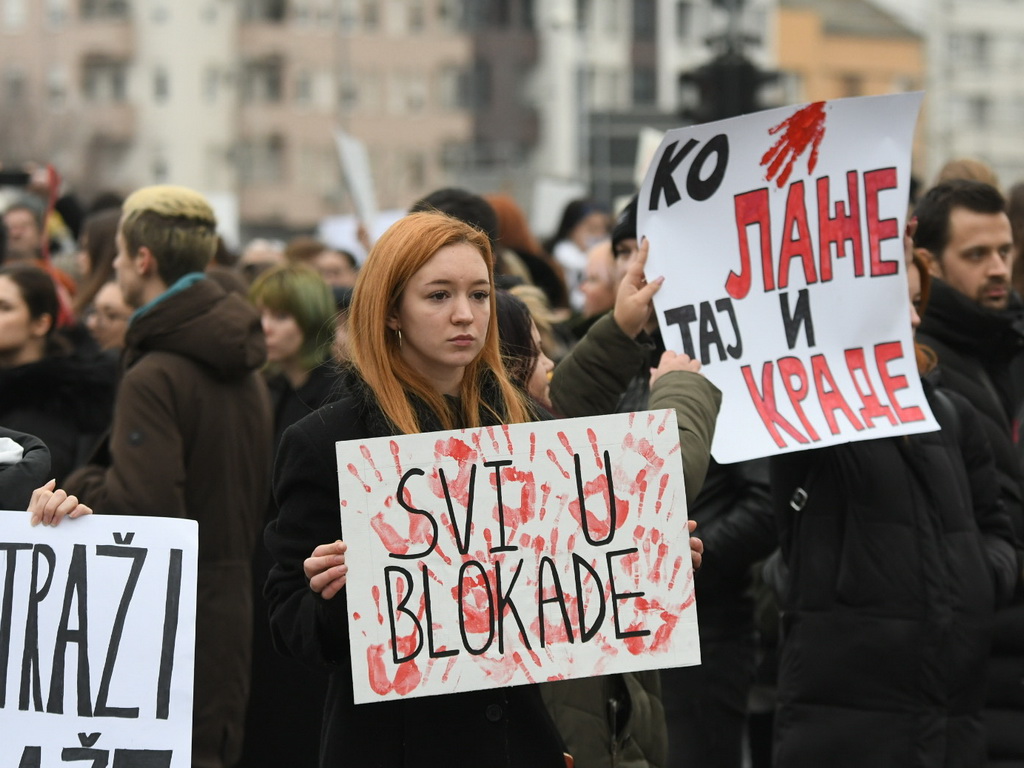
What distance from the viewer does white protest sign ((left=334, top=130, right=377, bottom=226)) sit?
11383 mm

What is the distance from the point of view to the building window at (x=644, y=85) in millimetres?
78625

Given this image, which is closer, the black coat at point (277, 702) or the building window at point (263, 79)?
the black coat at point (277, 702)

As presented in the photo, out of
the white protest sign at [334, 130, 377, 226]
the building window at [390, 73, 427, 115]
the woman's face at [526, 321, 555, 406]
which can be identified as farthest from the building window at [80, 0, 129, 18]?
the woman's face at [526, 321, 555, 406]

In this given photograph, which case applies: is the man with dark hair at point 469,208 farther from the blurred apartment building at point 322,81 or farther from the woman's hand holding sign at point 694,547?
the blurred apartment building at point 322,81

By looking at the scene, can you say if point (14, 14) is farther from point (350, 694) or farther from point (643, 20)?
point (350, 694)

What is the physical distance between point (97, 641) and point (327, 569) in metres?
0.60

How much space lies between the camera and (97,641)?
3812 mm

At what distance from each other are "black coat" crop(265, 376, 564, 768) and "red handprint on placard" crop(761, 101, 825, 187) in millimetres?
1484

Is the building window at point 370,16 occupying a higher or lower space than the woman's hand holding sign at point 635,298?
higher

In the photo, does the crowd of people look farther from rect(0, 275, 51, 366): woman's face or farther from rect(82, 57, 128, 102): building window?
rect(82, 57, 128, 102): building window

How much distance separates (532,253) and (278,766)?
8.70 feet

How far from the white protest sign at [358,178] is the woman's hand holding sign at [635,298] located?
6572 millimetres

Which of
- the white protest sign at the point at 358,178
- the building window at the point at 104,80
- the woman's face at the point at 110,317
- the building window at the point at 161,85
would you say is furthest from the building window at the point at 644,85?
the woman's face at the point at 110,317

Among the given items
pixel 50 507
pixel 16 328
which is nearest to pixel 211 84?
pixel 16 328
